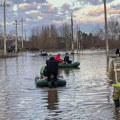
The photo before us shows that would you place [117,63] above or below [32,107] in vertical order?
above

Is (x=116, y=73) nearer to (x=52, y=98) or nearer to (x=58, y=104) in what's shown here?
(x=58, y=104)

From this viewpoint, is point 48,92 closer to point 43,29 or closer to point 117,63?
point 117,63

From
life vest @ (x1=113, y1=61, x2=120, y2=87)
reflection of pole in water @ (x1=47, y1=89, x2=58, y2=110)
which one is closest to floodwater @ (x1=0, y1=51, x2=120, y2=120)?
reflection of pole in water @ (x1=47, y1=89, x2=58, y2=110)

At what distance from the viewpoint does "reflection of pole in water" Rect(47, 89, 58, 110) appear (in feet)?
44.6

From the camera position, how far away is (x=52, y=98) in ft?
52.1

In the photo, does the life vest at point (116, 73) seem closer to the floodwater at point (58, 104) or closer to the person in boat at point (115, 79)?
the person in boat at point (115, 79)

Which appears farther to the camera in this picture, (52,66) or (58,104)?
(52,66)

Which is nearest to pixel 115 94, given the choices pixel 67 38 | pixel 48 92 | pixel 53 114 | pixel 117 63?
pixel 117 63

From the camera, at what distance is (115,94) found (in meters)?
12.6

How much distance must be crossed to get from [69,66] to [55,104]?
22496mm

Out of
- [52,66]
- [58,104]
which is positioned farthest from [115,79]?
[52,66]

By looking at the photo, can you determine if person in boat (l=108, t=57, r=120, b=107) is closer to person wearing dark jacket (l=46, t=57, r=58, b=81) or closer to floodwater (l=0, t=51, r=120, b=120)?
floodwater (l=0, t=51, r=120, b=120)

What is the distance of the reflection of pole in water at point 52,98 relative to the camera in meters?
13.6

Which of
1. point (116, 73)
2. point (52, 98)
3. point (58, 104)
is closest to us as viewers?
point (116, 73)
